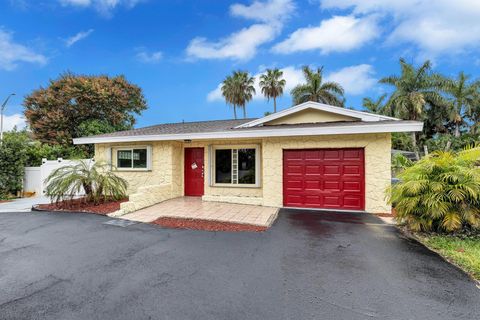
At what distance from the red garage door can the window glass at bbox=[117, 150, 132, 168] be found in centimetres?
716

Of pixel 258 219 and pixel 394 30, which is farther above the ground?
pixel 394 30

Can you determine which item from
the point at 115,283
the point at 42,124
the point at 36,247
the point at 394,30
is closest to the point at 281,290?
the point at 115,283

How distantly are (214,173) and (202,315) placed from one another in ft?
25.0

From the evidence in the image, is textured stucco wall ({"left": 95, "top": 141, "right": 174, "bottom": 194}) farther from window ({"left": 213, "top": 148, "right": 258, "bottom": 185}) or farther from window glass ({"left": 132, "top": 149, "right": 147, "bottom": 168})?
window ({"left": 213, "top": 148, "right": 258, "bottom": 185})

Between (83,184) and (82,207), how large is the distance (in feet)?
2.78

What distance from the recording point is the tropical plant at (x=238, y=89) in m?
29.6

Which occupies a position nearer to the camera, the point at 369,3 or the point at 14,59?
the point at 369,3

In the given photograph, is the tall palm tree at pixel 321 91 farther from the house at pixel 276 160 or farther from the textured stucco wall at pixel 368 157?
the textured stucco wall at pixel 368 157

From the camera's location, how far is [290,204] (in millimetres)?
8688

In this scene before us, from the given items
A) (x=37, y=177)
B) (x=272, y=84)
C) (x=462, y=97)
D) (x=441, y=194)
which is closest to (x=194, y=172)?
(x=441, y=194)

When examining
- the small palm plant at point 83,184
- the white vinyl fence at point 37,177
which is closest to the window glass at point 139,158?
the small palm plant at point 83,184

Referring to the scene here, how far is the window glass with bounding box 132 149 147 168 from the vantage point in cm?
1073

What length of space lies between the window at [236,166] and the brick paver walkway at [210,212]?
1.17m

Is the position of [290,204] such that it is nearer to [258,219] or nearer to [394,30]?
[258,219]
